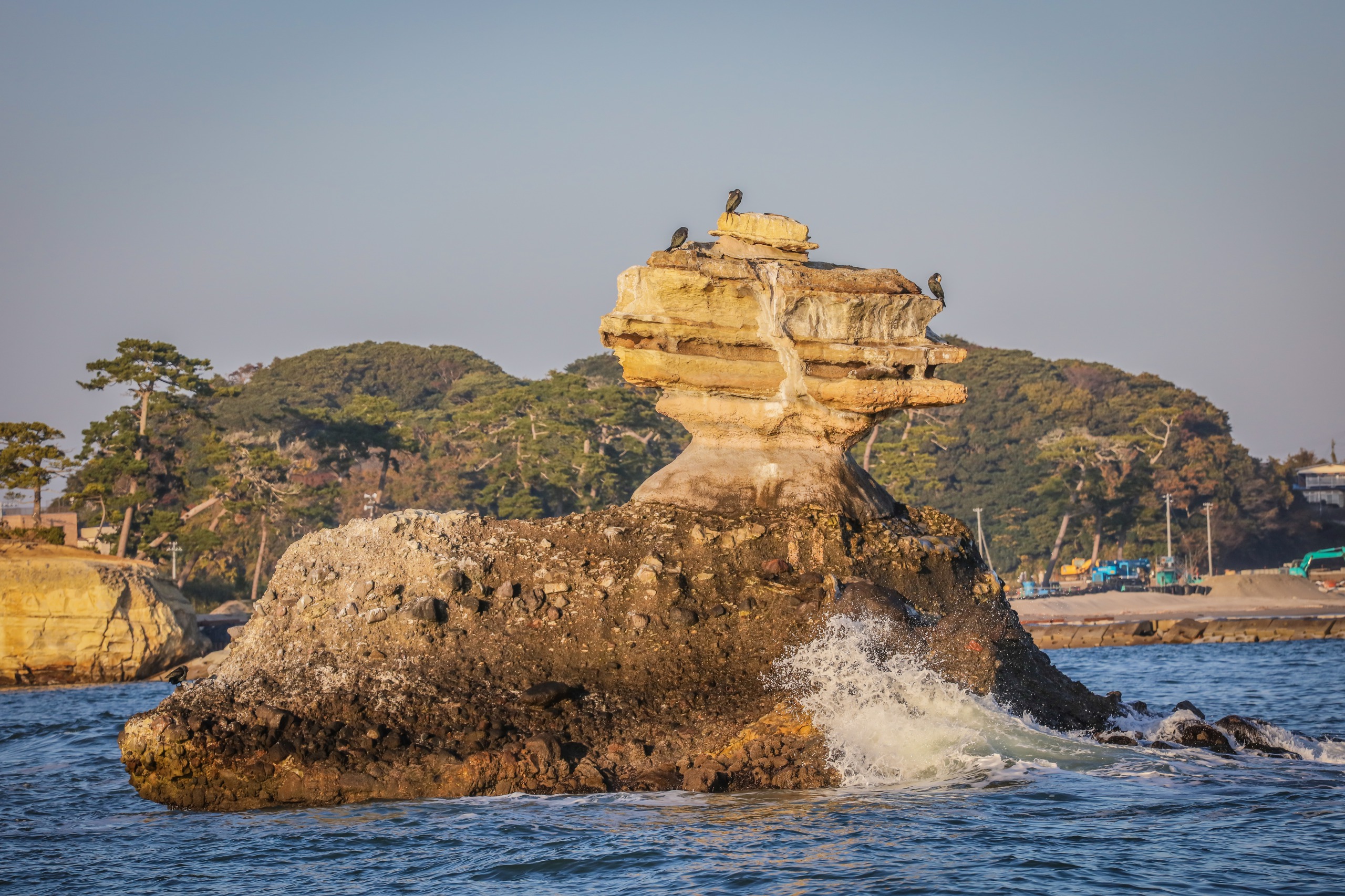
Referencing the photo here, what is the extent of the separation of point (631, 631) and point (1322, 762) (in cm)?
591

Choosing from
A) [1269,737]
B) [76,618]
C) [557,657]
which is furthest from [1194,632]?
[557,657]

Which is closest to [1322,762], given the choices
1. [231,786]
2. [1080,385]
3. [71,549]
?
[231,786]

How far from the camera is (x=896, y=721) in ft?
35.3

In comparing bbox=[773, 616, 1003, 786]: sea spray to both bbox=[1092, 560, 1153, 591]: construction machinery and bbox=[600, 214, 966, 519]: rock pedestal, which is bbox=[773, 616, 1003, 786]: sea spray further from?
bbox=[1092, 560, 1153, 591]: construction machinery

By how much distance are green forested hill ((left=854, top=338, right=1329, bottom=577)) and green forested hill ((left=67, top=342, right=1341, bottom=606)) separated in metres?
0.13

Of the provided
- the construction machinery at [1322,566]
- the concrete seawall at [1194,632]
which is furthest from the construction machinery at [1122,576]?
the concrete seawall at [1194,632]

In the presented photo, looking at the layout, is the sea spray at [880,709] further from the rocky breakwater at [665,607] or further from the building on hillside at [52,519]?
the building on hillside at [52,519]

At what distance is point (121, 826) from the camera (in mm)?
10203

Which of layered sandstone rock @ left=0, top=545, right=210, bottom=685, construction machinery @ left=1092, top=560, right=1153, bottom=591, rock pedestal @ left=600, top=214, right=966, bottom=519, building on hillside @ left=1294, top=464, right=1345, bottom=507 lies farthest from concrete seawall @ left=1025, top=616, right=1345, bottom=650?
building on hillside @ left=1294, top=464, right=1345, bottom=507

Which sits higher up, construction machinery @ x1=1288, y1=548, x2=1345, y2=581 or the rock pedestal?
the rock pedestal

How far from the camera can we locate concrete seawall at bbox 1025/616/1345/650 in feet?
132

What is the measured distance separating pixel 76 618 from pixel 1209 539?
5457 centimetres

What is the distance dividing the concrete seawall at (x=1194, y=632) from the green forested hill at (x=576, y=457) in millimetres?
21964

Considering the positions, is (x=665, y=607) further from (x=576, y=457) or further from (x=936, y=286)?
(x=576, y=457)
